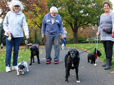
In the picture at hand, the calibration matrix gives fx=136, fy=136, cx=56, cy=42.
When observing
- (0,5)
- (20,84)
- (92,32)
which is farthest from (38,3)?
(92,32)

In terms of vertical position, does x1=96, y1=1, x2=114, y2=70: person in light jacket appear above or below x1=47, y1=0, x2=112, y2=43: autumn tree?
below

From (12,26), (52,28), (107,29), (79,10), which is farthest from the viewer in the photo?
(79,10)

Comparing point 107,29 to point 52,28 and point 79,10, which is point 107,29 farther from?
point 79,10

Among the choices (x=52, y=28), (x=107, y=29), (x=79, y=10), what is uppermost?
(x=79, y=10)

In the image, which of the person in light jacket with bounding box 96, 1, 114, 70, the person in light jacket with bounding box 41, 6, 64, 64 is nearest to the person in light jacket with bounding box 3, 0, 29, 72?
the person in light jacket with bounding box 41, 6, 64, 64

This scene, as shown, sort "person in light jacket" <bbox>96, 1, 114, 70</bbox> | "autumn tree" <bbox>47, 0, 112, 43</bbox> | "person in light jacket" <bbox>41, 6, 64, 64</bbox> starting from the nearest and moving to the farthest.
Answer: "person in light jacket" <bbox>96, 1, 114, 70</bbox>
"person in light jacket" <bbox>41, 6, 64, 64</bbox>
"autumn tree" <bbox>47, 0, 112, 43</bbox>

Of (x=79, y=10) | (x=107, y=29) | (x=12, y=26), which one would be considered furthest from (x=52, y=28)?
(x=79, y=10)

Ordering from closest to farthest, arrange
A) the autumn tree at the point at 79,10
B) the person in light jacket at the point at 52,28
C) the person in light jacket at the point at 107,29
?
the person in light jacket at the point at 107,29
the person in light jacket at the point at 52,28
the autumn tree at the point at 79,10

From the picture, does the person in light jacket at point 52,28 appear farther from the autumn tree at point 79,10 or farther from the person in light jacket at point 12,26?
the autumn tree at point 79,10

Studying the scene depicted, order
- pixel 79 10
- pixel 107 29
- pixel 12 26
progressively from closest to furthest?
1. pixel 12 26
2. pixel 107 29
3. pixel 79 10

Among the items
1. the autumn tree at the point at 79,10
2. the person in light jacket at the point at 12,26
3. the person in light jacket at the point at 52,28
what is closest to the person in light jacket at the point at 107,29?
the person in light jacket at the point at 52,28

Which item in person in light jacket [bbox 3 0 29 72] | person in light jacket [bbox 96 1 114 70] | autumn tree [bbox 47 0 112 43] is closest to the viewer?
person in light jacket [bbox 3 0 29 72]

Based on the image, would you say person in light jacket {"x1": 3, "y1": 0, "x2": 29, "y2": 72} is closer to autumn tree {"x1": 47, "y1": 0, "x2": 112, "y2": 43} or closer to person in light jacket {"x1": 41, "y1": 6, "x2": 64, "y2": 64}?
person in light jacket {"x1": 41, "y1": 6, "x2": 64, "y2": 64}

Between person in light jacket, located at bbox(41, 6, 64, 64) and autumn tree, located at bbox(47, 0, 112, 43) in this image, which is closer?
person in light jacket, located at bbox(41, 6, 64, 64)
